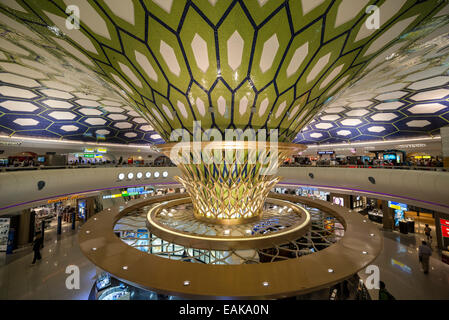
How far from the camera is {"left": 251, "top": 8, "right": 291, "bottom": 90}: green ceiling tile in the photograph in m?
2.99

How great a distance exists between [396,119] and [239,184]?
14839mm

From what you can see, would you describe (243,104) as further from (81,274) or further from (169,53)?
(81,274)

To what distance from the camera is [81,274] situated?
6.75 m

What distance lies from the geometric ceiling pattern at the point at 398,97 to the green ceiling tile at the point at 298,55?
6.88 ft

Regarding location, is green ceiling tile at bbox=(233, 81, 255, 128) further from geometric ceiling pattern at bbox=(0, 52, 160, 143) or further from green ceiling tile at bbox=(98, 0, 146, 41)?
geometric ceiling pattern at bbox=(0, 52, 160, 143)

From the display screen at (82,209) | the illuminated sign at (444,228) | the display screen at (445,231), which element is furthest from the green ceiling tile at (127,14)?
the display screen at (82,209)

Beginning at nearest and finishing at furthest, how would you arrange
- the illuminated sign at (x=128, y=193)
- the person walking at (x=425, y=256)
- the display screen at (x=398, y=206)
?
the person walking at (x=425, y=256) → the display screen at (x=398, y=206) → the illuminated sign at (x=128, y=193)

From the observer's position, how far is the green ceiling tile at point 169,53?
10.2 ft

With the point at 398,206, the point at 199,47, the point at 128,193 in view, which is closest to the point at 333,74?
the point at 199,47

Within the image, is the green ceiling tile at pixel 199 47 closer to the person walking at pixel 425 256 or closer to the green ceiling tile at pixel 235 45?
the green ceiling tile at pixel 235 45

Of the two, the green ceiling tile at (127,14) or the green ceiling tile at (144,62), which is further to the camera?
the green ceiling tile at (144,62)

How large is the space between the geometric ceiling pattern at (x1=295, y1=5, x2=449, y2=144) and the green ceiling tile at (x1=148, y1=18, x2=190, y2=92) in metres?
3.97

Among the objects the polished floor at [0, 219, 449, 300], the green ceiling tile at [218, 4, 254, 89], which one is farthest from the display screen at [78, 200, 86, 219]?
the green ceiling tile at [218, 4, 254, 89]
